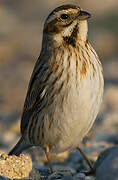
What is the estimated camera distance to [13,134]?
36.1 ft

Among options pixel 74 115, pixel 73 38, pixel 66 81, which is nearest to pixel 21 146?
pixel 74 115

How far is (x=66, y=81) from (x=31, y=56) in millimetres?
9021

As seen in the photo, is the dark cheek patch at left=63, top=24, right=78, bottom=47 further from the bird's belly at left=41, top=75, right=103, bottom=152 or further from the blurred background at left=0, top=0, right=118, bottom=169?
the blurred background at left=0, top=0, right=118, bottom=169

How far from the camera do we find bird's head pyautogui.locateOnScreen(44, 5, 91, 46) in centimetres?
778

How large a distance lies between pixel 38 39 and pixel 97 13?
8.08 ft

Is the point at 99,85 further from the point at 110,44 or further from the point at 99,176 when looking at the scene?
the point at 110,44

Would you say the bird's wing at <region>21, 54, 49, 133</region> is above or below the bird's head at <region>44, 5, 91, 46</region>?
below

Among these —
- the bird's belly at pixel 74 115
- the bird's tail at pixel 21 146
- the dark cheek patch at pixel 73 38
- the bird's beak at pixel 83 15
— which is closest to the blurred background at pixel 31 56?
the bird's tail at pixel 21 146

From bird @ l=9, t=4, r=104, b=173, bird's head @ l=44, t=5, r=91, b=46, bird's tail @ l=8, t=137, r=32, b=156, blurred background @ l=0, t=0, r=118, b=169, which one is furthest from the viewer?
blurred background @ l=0, t=0, r=118, b=169

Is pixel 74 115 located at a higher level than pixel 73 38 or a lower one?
lower

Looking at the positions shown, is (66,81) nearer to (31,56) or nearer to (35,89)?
(35,89)

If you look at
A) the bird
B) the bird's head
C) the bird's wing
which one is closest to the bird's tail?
the bird's wing

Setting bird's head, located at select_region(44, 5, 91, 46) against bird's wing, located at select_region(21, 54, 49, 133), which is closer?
bird's head, located at select_region(44, 5, 91, 46)

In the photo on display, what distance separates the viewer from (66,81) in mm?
7566
